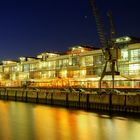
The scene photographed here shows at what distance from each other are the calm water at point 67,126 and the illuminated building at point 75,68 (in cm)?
2705

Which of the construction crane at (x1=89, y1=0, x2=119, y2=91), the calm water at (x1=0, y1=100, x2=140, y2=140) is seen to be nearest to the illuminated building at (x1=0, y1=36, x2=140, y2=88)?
the construction crane at (x1=89, y1=0, x2=119, y2=91)

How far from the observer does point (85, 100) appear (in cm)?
7119

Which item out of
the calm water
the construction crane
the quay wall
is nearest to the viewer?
the calm water

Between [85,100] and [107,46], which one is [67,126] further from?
[107,46]

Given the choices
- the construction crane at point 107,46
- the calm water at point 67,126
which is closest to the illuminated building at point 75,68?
the construction crane at point 107,46

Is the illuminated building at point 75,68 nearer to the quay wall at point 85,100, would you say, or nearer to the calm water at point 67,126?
the quay wall at point 85,100

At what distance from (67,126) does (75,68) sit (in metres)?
66.6

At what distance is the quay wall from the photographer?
197 feet

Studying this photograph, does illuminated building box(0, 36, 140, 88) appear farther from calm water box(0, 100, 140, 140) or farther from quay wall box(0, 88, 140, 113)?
calm water box(0, 100, 140, 140)

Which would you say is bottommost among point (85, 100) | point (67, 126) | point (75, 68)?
point (67, 126)

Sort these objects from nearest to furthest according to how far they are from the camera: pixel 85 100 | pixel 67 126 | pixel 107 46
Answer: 1. pixel 67 126
2. pixel 85 100
3. pixel 107 46

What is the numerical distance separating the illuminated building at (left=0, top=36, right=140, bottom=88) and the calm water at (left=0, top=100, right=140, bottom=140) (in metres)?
27.0

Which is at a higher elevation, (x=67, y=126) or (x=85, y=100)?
(x=85, y=100)

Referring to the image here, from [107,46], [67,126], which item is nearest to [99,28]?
[107,46]
